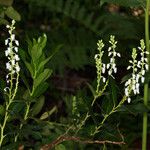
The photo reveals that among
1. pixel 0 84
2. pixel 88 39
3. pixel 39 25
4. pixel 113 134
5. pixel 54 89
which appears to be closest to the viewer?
pixel 0 84

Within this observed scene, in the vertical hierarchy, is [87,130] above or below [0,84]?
below

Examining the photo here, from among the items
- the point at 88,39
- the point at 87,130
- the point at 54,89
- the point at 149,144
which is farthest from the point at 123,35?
Result: the point at 87,130

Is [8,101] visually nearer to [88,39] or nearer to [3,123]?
[3,123]

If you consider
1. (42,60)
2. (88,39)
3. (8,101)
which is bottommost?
(8,101)

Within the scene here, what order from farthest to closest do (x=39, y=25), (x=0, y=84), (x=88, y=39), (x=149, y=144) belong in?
(x=39, y=25)
(x=88, y=39)
(x=149, y=144)
(x=0, y=84)

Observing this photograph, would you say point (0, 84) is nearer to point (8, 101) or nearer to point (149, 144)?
point (8, 101)

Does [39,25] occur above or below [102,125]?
above

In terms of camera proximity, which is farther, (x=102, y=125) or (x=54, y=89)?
(x=54, y=89)

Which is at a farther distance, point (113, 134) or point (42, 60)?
point (113, 134)

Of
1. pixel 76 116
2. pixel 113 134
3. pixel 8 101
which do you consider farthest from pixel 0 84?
pixel 113 134
